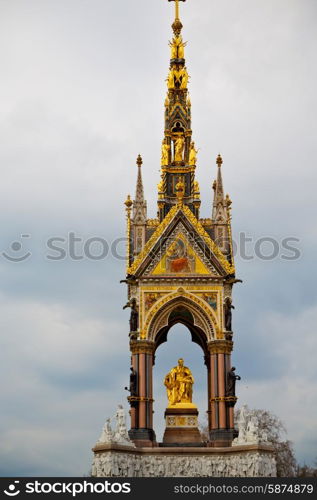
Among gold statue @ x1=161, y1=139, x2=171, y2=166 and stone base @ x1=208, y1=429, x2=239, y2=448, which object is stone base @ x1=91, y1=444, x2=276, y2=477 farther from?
gold statue @ x1=161, y1=139, x2=171, y2=166

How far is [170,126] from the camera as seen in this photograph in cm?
4278

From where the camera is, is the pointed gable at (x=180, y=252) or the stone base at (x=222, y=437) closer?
the stone base at (x=222, y=437)

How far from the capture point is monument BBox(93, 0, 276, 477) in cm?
3697

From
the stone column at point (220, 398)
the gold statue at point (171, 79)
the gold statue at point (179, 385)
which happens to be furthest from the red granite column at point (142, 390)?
the gold statue at point (171, 79)

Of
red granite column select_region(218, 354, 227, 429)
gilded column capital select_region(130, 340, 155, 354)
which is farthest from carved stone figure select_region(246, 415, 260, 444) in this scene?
gilded column capital select_region(130, 340, 155, 354)

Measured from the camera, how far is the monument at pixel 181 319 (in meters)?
37.0

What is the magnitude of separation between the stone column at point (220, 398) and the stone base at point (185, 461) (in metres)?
0.79

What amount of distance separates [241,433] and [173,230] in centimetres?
865

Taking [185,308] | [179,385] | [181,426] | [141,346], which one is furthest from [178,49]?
[181,426]

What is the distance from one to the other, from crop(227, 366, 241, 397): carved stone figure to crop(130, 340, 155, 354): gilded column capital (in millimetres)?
3233

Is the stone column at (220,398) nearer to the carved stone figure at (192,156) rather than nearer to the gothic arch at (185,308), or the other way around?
the gothic arch at (185,308)

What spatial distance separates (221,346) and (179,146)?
903 cm
